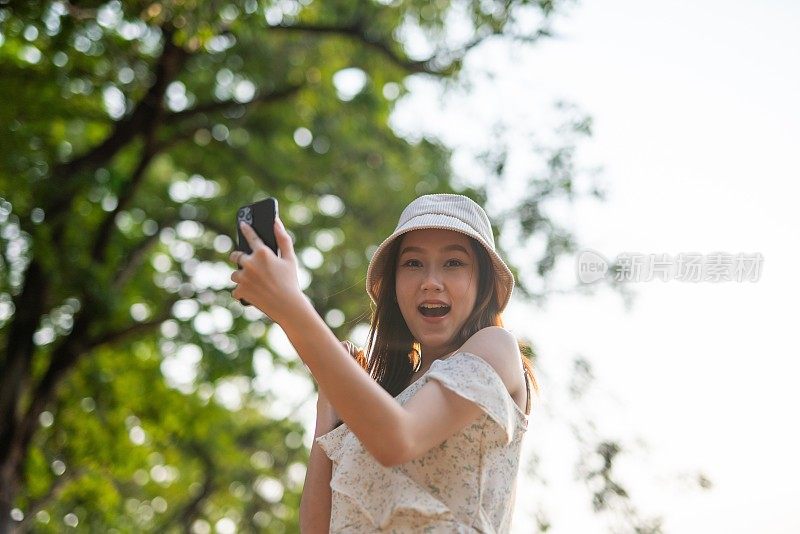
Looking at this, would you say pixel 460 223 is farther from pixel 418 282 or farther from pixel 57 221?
pixel 57 221

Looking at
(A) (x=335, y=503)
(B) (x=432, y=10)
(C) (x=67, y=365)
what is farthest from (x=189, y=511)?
(A) (x=335, y=503)

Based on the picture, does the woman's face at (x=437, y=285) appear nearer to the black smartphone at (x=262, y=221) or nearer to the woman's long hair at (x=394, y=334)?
the woman's long hair at (x=394, y=334)

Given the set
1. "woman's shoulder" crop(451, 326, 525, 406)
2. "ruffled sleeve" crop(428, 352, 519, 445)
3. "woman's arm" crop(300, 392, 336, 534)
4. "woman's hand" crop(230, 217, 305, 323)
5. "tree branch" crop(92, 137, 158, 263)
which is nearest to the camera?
"woman's hand" crop(230, 217, 305, 323)

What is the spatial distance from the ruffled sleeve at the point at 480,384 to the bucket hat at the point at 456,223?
0.33m

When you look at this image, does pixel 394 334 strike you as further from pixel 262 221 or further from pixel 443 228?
pixel 262 221

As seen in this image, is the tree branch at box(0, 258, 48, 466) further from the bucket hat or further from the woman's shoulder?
the woman's shoulder

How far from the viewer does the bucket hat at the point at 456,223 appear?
226cm

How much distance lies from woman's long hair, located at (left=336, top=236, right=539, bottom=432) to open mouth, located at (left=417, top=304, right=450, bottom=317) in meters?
0.10

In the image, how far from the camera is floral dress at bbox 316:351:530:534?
6.43 feet

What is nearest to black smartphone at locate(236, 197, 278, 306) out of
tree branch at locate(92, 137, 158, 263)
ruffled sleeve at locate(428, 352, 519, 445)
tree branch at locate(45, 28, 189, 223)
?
ruffled sleeve at locate(428, 352, 519, 445)

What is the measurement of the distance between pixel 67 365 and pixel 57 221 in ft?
5.19

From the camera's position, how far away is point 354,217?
1082cm

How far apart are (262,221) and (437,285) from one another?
60cm

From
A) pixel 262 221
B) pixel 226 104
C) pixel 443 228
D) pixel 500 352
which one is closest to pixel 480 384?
pixel 500 352
